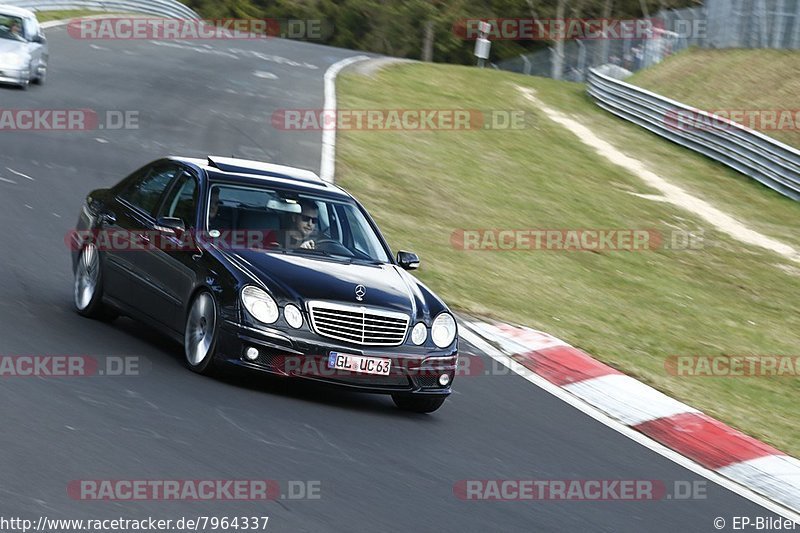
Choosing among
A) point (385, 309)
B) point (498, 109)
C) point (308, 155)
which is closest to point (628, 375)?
point (385, 309)

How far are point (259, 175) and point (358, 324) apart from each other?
1753mm

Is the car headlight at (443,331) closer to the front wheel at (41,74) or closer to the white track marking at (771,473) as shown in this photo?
the white track marking at (771,473)

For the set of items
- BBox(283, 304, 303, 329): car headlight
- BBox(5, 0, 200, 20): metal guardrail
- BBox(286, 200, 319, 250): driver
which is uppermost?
BBox(286, 200, 319, 250): driver

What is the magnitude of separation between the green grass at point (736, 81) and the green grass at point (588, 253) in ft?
9.25

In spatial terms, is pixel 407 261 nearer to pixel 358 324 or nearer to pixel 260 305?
pixel 358 324

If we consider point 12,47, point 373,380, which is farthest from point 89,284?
point 12,47

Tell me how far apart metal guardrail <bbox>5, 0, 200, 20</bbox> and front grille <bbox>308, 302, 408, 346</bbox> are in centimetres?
2630

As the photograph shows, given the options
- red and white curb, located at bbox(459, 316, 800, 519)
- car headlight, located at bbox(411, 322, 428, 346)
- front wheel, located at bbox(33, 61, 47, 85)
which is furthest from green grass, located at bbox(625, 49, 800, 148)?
car headlight, located at bbox(411, 322, 428, 346)

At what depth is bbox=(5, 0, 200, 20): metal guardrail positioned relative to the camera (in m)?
36.5

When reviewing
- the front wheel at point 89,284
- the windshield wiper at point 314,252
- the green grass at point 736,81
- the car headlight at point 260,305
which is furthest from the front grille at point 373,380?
the green grass at point 736,81

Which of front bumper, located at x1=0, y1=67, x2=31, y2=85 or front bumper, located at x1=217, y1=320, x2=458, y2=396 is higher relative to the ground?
front bumper, located at x1=217, y1=320, x2=458, y2=396

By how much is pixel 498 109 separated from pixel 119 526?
1017 inches

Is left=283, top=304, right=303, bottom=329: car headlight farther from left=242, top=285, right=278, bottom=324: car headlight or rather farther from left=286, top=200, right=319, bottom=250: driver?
left=286, top=200, right=319, bottom=250: driver

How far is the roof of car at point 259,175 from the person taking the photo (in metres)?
9.67
